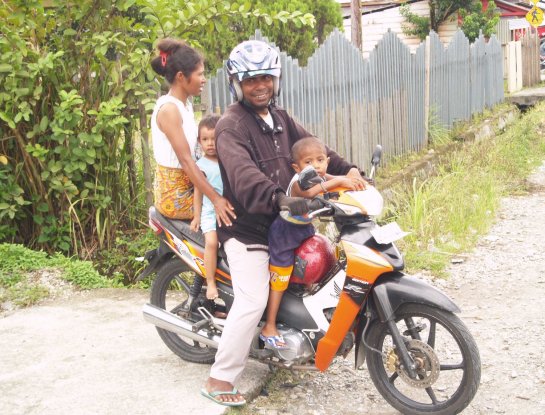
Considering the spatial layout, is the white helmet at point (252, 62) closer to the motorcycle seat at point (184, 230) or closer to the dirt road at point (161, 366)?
the motorcycle seat at point (184, 230)

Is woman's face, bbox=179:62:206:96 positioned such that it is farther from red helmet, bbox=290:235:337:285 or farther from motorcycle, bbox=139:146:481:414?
red helmet, bbox=290:235:337:285

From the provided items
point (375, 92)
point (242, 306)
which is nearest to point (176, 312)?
point (242, 306)


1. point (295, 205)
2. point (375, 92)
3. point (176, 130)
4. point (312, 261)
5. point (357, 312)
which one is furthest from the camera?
point (375, 92)

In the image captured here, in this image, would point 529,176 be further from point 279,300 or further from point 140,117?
point 279,300

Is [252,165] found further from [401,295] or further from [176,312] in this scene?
[176,312]

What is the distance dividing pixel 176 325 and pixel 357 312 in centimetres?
112

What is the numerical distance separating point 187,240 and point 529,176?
726 cm

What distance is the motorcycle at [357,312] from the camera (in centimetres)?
370

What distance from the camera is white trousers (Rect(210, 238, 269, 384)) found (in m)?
3.95

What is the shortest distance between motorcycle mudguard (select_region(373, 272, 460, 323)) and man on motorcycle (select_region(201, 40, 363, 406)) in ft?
1.87

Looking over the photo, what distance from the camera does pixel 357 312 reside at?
149 inches

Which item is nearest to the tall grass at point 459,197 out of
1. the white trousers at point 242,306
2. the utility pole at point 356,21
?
the white trousers at point 242,306

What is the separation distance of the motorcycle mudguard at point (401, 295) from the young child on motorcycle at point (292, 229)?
0.46 metres

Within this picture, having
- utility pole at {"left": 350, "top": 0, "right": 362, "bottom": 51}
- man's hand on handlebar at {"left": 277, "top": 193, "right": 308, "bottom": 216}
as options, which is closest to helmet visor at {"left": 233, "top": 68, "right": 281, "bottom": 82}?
man's hand on handlebar at {"left": 277, "top": 193, "right": 308, "bottom": 216}
